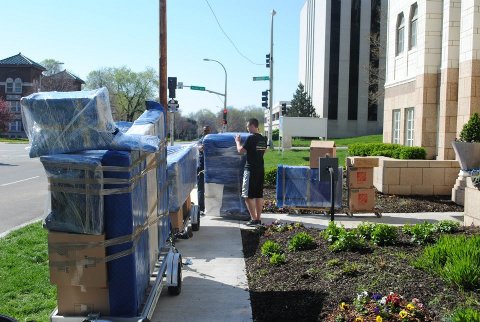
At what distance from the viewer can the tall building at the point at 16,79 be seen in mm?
79438

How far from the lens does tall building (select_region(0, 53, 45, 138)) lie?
79.4 meters

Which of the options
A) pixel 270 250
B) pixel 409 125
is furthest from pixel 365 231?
pixel 409 125

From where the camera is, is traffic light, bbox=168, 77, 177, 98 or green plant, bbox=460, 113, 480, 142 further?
traffic light, bbox=168, 77, 177, 98

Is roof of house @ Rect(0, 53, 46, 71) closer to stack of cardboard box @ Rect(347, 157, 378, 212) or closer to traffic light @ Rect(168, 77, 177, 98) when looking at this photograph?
traffic light @ Rect(168, 77, 177, 98)

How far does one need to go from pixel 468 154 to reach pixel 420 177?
1501 millimetres

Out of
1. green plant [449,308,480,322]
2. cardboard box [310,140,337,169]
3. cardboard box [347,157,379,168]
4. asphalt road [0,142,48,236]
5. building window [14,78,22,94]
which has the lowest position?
asphalt road [0,142,48,236]

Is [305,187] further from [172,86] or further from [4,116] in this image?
[4,116]

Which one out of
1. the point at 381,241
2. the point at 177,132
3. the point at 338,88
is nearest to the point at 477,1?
the point at 381,241

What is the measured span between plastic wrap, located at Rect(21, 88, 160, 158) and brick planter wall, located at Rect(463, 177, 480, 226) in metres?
6.17

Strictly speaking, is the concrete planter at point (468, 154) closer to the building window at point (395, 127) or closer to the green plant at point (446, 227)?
the green plant at point (446, 227)

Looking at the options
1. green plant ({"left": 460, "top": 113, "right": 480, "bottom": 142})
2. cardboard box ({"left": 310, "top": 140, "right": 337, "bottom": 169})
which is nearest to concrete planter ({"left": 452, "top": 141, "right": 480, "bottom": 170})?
green plant ({"left": 460, "top": 113, "right": 480, "bottom": 142})

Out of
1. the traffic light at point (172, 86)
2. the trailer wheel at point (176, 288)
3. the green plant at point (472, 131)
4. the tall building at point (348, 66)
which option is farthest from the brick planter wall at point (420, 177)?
the tall building at point (348, 66)

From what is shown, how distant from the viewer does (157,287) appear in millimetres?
4824

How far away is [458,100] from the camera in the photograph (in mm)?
13516
